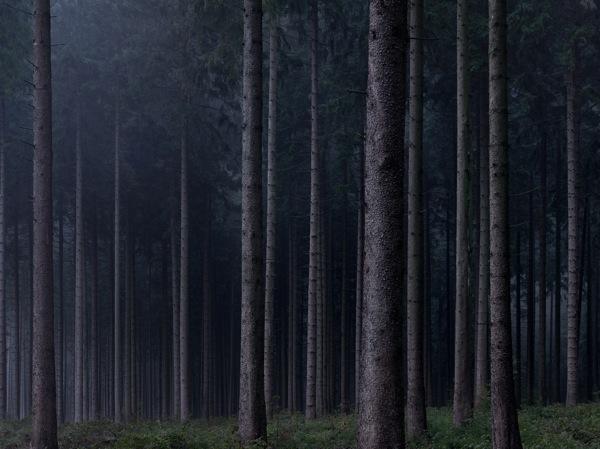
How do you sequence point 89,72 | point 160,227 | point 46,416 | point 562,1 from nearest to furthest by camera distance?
point 46,416
point 562,1
point 89,72
point 160,227

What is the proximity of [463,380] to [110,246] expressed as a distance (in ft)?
74.5

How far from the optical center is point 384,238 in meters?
6.90

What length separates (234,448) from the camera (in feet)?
35.8

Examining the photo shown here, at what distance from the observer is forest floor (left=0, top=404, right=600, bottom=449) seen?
11.9 m

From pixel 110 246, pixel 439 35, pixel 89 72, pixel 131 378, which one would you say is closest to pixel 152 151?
pixel 89 72

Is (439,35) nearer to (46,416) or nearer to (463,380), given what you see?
(463,380)

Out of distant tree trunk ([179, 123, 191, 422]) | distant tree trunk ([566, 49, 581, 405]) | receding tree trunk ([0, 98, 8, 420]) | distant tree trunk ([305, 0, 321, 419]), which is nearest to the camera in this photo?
distant tree trunk ([305, 0, 321, 419])

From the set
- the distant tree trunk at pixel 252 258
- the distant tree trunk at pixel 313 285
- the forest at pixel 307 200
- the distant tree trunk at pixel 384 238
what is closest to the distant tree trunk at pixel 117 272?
the forest at pixel 307 200

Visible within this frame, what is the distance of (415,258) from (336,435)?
4267mm

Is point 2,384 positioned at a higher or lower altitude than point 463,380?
lower

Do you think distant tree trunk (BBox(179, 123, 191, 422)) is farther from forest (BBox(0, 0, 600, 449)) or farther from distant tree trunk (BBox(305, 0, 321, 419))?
distant tree trunk (BBox(305, 0, 321, 419))

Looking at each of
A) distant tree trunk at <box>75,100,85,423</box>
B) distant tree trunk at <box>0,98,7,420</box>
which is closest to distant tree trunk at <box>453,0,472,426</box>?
distant tree trunk at <box>0,98,7,420</box>

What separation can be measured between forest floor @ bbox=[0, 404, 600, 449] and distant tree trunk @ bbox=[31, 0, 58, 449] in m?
1.33

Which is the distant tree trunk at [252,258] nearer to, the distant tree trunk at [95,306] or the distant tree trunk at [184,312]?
the distant tree trunk at [184,312]
